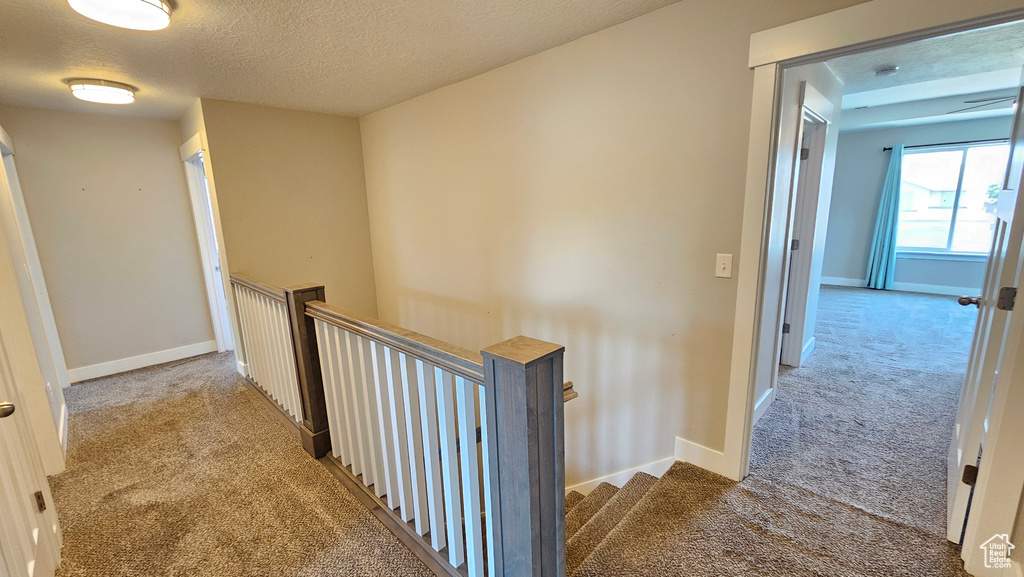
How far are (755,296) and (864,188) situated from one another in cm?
642

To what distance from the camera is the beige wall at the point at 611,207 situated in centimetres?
187

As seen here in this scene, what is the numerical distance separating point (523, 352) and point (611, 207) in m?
1.47

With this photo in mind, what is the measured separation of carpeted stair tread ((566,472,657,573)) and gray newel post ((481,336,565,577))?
513 mm

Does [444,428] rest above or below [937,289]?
above

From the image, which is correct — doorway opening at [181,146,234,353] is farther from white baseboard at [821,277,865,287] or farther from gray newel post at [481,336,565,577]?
white baseboard at [821,277,865,287]

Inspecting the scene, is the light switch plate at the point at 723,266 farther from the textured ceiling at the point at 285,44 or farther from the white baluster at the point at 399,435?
the white baluster at the point at 399,435

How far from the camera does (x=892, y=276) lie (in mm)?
6172

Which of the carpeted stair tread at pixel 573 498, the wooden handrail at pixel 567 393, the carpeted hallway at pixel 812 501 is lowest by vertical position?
the carpeted stair tread at pixel 573 498

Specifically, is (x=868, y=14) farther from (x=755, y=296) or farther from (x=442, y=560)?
(x=442, y=560)

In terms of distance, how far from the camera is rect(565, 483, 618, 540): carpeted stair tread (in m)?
2.32

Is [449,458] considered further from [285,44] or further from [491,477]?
[285,44]

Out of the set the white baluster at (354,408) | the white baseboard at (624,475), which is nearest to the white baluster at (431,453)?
the white baluster at (354,408)

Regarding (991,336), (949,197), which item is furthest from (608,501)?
(949,197)

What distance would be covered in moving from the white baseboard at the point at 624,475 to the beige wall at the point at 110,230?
399cm
